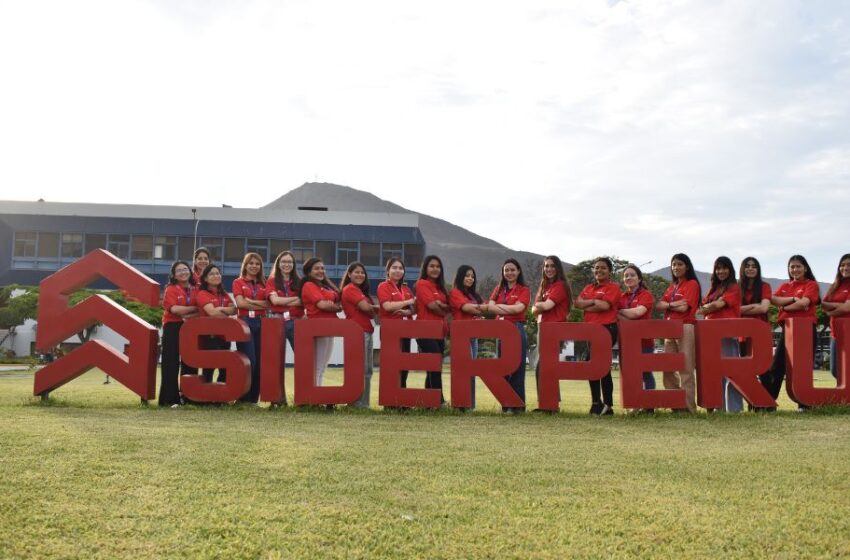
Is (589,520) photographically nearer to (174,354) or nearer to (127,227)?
(174,354)

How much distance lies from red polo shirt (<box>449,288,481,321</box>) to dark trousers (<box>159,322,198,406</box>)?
11.5ft

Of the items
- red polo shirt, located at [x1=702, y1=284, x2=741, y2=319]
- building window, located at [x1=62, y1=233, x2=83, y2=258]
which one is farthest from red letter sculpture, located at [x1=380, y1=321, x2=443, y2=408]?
building window, located at [x1=62, y1=233, x2=83, y2=258]

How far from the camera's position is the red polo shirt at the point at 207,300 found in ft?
32.6

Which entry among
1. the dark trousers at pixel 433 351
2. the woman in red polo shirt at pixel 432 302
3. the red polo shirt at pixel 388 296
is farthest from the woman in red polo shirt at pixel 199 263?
the dark trousers at pixel 433 351

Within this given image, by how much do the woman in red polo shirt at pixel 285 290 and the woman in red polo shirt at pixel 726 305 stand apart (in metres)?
5.24

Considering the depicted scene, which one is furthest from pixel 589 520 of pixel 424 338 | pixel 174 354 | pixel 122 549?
pixel 174 354

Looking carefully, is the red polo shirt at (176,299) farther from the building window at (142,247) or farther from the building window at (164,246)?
the building window at (142,247)

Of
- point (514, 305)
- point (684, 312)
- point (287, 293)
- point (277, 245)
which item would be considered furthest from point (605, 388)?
point (277, 245)

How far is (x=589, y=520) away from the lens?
13.2ft

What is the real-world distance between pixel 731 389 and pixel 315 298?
544 cm

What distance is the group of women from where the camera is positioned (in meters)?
9.42

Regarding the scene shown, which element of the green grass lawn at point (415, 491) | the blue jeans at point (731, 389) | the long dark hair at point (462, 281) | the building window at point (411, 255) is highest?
the building window at point (411, 255)

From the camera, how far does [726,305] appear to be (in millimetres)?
9500

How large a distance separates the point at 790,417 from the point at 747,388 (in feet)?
2.01
